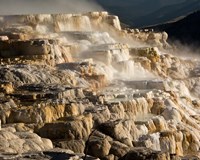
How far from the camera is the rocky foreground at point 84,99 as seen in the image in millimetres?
22703

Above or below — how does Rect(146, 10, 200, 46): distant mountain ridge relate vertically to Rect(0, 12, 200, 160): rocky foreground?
above

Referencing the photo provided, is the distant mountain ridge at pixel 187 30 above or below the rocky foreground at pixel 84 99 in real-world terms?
above

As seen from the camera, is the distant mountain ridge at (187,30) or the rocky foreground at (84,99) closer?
the rocky foreground at (84,99)

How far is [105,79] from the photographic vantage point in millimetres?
34906

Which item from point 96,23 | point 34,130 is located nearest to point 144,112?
point 34,130

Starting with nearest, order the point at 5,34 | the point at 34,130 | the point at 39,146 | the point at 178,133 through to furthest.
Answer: the point at 39,146 < the point at 34,130 < the point at 178,133 < the point at 5,34

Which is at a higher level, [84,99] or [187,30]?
[187,30]

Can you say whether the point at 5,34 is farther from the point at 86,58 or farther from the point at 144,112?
the point at 144,112

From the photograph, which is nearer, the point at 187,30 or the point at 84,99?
the point at 84,99

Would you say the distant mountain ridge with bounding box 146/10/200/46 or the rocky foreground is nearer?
the rocky foreground

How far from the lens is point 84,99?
27688 millimetres

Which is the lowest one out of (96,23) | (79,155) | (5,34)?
(79,155)

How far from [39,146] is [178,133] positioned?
320 inches

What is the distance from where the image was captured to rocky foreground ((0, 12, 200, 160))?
2270 centimetres
